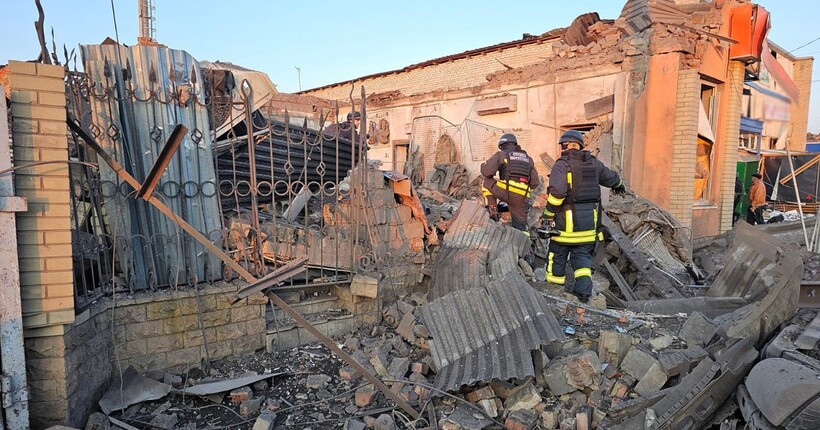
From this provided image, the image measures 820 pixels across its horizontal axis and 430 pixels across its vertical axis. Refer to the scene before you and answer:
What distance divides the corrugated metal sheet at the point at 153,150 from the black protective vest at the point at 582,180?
3776 millimetres

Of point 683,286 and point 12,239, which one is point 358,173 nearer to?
point 12,239

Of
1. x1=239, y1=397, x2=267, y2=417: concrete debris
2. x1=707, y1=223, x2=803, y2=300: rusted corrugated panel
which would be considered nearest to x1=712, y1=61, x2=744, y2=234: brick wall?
x1=707, y1=223, x2=803, y2=300: rusted corrugated panel

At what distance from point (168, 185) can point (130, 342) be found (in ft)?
4.28

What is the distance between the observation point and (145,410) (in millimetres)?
3357

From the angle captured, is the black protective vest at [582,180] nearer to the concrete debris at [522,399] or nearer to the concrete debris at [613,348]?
the concrete debris at [613,348]

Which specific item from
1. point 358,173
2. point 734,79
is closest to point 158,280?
point 358,173

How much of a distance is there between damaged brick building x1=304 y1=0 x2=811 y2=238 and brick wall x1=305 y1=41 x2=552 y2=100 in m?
3.06

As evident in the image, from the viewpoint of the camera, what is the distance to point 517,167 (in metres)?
6.46

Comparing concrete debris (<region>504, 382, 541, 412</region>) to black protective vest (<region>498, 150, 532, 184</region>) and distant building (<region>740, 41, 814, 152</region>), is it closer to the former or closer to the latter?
black protective vest (<region>498, 150, 532, 184</region>)

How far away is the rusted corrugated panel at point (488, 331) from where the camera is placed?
322cm

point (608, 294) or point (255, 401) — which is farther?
point (608, 294)

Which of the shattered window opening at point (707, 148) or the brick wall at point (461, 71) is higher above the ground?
the brick wall at point (461, 71)

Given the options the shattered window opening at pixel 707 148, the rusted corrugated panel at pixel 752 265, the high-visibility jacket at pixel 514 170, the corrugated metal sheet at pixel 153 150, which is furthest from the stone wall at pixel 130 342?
the shattered window opening at pixel 707 148

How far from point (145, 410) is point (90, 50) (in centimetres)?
288
